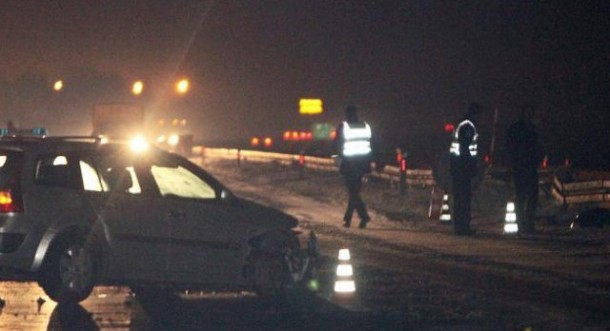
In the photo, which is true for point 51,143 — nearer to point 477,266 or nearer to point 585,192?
point 477,266

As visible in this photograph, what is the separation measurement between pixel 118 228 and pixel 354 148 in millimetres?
9676

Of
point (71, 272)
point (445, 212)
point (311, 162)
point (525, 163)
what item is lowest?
point (445, 212)

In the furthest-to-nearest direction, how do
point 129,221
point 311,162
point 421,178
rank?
point 311,162
point 421,178
point 129,221

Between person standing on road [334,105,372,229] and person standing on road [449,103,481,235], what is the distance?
162cm

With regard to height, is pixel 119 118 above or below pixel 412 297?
above

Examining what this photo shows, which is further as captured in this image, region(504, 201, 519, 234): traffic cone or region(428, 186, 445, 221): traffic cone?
region(428, 186, 445, 221): traffic cone

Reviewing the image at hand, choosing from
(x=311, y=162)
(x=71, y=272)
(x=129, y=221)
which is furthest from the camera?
(x=311, y=162)

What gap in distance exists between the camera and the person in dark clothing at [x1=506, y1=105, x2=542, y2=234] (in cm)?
2053

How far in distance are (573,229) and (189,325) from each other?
36.1ft

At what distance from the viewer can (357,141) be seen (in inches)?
854

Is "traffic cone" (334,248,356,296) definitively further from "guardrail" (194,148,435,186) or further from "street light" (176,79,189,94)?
"street light" (176,79,189,94)

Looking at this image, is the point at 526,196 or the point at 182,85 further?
the point at 182,85

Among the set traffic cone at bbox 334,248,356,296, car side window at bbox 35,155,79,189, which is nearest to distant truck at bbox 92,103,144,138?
traffic cone at bbox 334,248,356,296

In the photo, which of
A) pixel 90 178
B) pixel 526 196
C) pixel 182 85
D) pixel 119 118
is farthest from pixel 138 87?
pixel 90 178
